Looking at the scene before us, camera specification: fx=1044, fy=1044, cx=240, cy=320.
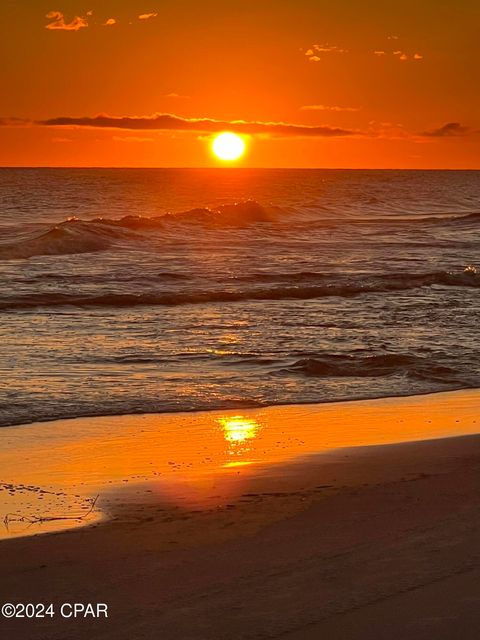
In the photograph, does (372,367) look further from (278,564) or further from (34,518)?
(278,564)

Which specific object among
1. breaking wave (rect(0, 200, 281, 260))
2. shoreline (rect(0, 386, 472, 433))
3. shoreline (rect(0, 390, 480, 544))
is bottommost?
shoreline (rect(0, 390, 480, 544))

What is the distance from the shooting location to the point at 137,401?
1138 centimetres

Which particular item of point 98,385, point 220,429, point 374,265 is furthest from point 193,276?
point 220,429

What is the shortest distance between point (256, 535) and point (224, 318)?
13122 millimetres

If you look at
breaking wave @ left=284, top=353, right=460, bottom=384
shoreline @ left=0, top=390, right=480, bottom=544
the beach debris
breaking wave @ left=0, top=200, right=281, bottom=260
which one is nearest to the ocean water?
breaking wave @ left=284, top=353, right=460, bottom=384

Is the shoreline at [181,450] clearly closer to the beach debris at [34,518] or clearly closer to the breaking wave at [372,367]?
the beach debris at [34,518]

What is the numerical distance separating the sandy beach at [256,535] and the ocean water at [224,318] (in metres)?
2.04

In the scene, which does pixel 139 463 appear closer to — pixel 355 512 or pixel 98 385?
pixel 355 512

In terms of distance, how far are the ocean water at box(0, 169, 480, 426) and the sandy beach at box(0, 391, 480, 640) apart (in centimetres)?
204

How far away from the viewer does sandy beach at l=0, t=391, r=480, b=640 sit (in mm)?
5043

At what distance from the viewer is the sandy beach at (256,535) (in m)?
5.04

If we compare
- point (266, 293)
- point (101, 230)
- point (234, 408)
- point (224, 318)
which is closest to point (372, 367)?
point (234, 408)

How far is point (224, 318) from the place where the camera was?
19453mm

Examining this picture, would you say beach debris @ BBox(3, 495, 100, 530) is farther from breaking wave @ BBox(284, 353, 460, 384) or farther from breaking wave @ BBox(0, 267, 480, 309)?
breaking wave @ BBox(0, 267, 480, 309)
